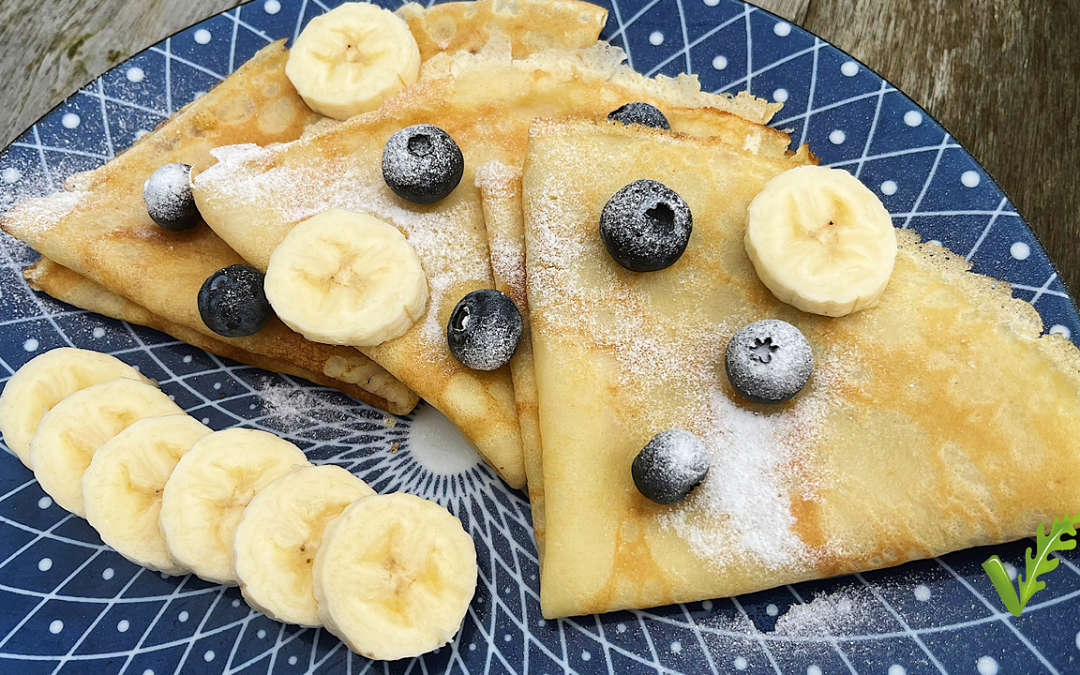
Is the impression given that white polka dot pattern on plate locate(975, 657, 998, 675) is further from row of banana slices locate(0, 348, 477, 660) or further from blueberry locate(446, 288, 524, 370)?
blueberry locate(446, 288, 524, 370)

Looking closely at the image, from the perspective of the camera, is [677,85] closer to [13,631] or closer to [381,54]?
[381,54]

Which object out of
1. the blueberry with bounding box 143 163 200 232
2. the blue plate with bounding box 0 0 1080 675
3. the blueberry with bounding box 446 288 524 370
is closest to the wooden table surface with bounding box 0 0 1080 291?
the blue plate with bounding box 0 0 1080 675

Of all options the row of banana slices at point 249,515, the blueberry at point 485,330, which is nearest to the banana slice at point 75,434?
the row of banana slices at point 249,515

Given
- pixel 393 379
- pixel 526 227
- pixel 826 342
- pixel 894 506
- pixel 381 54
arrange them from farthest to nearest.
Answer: pixel 381 54
pixel 393 379
pixel 526 227
pixel 826 342
pixel 894 506

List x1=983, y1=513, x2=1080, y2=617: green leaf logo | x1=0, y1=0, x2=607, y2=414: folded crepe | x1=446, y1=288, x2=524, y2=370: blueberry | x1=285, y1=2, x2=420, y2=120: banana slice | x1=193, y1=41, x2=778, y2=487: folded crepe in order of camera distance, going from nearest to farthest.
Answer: x1=983, y1=513, x2=1080, y2=617: green leaf logo < x1=446, y1=288, x2=524, y2=370: blueberry < x1=193, y1=41, x2=778, y2=487: folded crepe < x1=0, y1=0, x2=607, y2=414: folded crepe < x1=285, y1=2, x2=420, y2=120: banana slice

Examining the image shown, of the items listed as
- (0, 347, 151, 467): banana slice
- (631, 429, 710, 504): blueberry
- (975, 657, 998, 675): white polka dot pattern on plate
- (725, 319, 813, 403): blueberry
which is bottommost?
(975, 657, 998, 675): white polka dot pattern on plate

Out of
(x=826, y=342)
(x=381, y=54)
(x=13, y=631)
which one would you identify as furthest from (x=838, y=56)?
(x=13, y=631)
